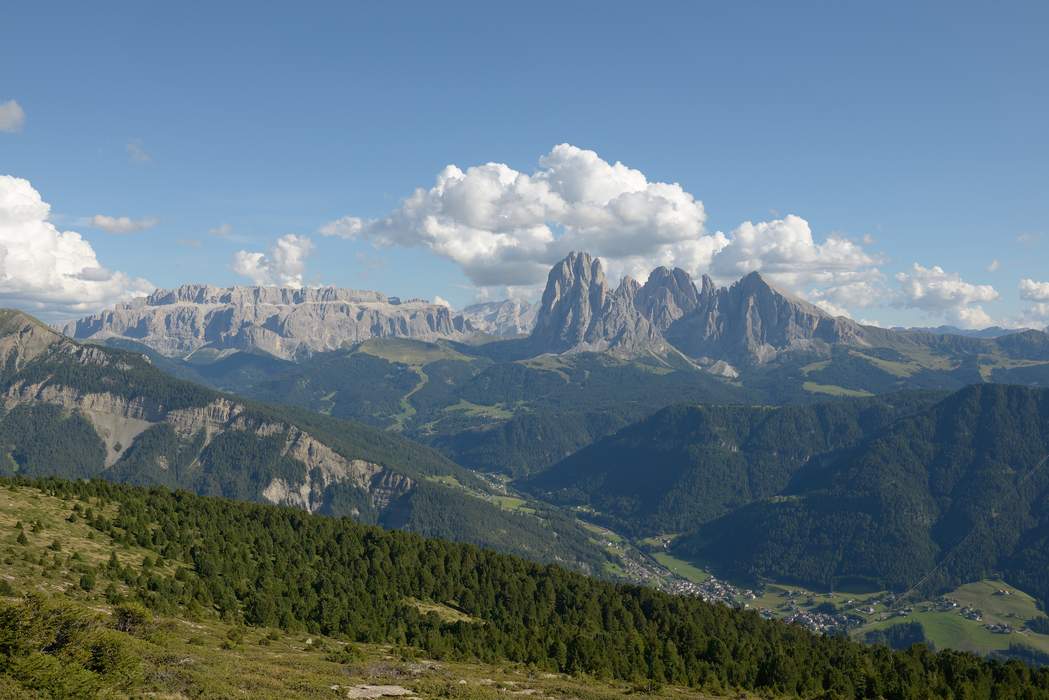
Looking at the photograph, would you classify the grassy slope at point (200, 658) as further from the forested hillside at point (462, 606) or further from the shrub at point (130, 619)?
the forested hillside at point (462, 606)

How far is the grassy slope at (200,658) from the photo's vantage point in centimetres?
5806

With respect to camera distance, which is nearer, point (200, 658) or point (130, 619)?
point (200, 658)

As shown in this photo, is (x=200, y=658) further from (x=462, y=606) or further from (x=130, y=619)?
(x=462, y=606)

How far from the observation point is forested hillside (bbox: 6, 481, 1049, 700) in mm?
122562

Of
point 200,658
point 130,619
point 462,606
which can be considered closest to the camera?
point 200,658

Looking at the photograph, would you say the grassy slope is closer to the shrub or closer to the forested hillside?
the shrub

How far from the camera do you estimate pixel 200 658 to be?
2793 inches

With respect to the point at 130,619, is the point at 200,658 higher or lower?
lower

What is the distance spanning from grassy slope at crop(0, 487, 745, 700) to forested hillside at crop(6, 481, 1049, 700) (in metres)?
5.78

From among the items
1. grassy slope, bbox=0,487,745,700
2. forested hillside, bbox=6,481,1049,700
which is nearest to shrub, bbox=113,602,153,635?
grassy slope, bbox=0,487,745,700

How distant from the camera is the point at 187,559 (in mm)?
134000

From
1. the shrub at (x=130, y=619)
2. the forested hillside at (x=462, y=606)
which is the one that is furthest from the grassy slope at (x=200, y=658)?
the forested hillside at (x=462, y=606)

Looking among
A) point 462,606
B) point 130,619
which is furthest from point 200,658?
point 462,606

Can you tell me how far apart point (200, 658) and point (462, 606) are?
103 meters
